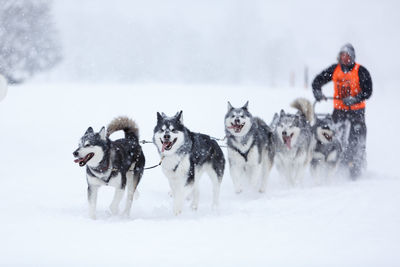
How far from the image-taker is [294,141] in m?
6.44

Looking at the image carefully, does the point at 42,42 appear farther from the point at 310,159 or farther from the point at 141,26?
the point at 141,26

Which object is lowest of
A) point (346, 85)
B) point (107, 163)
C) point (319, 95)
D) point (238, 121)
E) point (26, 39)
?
point (107, 163)

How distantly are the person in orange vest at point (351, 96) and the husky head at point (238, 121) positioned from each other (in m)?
1.77

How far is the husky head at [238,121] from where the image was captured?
561 cm

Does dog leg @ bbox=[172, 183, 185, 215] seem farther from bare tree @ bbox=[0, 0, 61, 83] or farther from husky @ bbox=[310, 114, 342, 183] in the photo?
bare tree @ bbox=[0, 0, 61, 83]

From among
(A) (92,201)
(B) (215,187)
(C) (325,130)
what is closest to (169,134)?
(A) (92,201)

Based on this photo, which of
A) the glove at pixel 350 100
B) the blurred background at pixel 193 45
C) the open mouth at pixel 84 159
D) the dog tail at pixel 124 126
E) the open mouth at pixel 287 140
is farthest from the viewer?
the blurred background at pixel 193 45

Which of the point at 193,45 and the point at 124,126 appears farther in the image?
the point at 193,45

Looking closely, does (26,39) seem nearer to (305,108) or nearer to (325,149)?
(305,108)

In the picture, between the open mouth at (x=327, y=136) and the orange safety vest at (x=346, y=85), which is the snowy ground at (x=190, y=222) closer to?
the open mouth at (x=327, y=136)

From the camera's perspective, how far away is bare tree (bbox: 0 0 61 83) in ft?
34.7

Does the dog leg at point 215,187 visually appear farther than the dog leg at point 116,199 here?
Yes

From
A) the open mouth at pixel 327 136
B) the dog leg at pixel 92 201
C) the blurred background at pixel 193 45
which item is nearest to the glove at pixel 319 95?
the open mouth at pixel 327 136

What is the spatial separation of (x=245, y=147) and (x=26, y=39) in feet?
35.5
